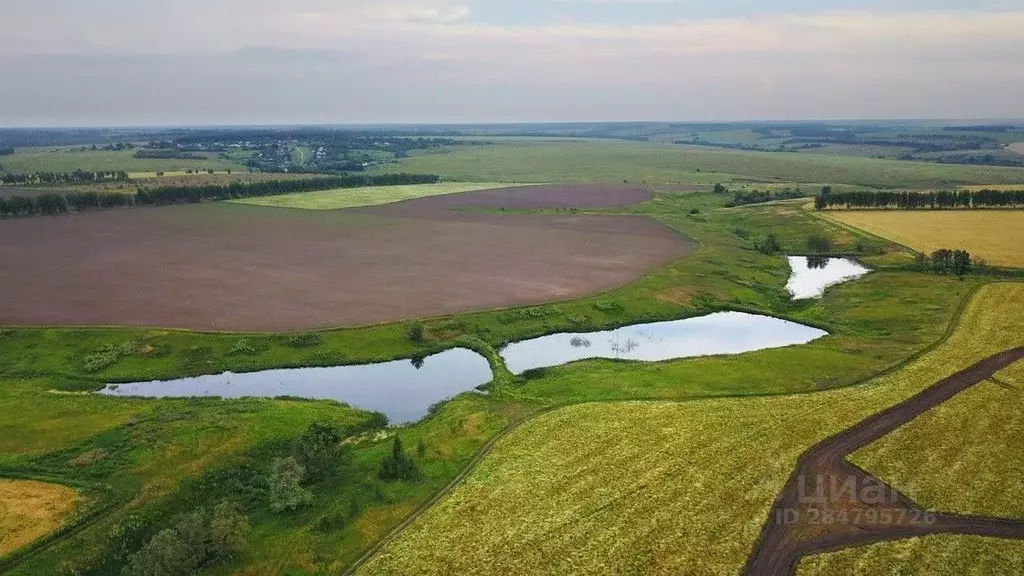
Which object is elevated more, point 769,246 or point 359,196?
point 359,196

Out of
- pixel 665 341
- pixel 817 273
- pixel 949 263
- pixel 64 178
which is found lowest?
pixel 665 341

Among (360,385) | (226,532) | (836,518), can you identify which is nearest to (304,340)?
(360,385)

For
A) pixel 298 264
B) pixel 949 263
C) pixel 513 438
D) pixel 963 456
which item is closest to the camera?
pixel 963 456

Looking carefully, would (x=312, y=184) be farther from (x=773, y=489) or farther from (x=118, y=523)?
(x=773, y=489)

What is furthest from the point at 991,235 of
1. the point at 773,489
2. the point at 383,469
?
the point at 383,469

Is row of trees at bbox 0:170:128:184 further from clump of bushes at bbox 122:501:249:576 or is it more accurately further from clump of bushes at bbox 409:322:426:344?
clump of bushes at bbox 122:501:249:576

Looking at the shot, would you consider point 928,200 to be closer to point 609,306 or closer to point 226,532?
point 609,306

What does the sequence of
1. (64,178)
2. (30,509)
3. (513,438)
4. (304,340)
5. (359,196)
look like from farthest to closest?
(64,178), (359,196), (304,340), (513,438), (30,509)
